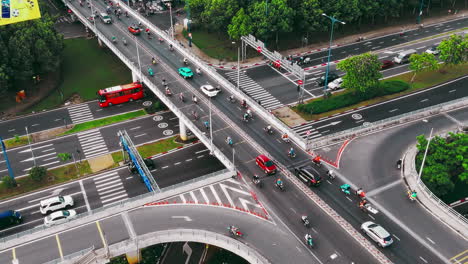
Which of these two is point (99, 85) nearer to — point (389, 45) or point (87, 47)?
point (87, 47)

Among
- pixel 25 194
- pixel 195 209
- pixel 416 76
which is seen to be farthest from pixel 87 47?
pixel 416 76

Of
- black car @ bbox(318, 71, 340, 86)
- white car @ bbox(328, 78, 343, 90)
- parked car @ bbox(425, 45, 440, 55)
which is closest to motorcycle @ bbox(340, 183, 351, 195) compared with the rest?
white car @ bbox(328, 78, 343, 90)

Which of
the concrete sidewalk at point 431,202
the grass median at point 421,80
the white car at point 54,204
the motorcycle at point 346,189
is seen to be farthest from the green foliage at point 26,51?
the concrete sidewalk at point 431,202

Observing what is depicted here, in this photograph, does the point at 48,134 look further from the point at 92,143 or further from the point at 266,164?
the point at 266,164

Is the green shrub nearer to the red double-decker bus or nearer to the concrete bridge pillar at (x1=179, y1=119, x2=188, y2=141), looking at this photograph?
the concrete bridge pillar at (x1=179, y1=119, x2=188, y2=141)

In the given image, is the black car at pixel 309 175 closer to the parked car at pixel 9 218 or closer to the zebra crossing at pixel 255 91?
the zebra crossing at pixel 255 91

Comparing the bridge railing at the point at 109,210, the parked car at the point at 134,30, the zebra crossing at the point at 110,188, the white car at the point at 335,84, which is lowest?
the zebra crossing at the point at 110,188

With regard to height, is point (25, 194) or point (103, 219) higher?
point (103, 219)
